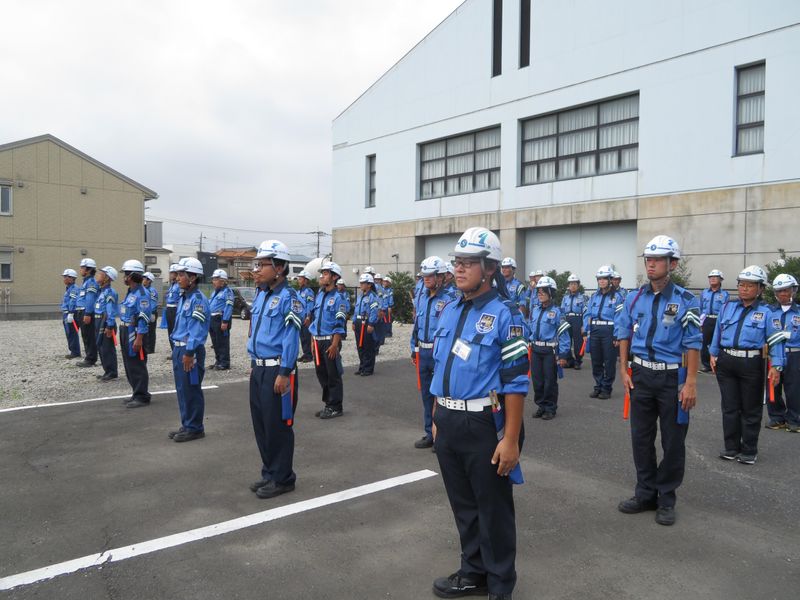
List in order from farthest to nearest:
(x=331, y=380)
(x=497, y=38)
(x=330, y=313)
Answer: (x=497, y=38) < (x=330, y=313) < (x=331, y=380)

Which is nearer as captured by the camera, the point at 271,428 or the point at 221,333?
the point at 271,428

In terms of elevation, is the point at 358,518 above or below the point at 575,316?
below

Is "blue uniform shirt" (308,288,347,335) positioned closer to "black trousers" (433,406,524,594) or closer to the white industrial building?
"black trousers" (433,406,524,594)

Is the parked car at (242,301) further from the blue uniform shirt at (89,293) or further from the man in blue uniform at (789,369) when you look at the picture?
the man in blue uniform at (789,369)

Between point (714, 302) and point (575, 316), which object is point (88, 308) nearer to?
point (575, 316)

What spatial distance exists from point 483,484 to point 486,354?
747 millimetres

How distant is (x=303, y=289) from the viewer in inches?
545

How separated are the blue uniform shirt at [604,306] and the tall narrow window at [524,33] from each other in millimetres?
15256

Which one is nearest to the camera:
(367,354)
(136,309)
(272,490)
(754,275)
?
(272,490)

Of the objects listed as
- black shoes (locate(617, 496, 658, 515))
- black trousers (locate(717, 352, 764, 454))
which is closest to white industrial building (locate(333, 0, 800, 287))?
black trousers (locate(717, 352, 764, 454))

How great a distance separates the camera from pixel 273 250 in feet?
18.0

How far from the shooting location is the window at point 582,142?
800 inches

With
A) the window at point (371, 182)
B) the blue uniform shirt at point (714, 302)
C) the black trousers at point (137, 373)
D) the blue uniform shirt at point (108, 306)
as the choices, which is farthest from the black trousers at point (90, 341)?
the window at point (371, 182)

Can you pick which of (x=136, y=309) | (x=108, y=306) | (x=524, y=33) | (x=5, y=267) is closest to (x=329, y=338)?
(x=136, y=309)
